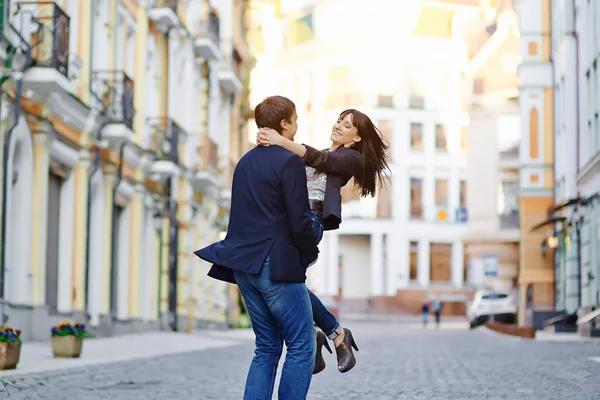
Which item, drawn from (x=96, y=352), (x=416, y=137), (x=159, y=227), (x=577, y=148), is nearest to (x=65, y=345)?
(x=96, y=352)

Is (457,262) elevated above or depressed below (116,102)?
below

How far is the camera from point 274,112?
629 centimetres

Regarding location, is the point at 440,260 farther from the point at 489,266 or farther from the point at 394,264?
the point at 489,266

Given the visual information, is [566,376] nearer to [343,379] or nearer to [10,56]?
[343,379]

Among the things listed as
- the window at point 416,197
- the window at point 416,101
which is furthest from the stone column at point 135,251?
the window at point 416,101

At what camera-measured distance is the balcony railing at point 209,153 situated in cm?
3703

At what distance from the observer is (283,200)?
6.23 metres

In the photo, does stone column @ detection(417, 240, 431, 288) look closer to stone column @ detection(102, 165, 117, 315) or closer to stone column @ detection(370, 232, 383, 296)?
stone column @ detection(370, 232, 383, 296)

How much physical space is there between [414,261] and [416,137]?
838cm

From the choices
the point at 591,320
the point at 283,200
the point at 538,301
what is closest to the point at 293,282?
the point at 283,200

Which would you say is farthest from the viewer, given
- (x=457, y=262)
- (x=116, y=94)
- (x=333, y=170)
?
(x=457, y=262)

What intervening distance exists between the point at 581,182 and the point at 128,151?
456 inches

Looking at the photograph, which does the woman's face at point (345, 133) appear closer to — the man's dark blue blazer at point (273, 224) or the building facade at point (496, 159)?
the man's dark blue blazer at point (273, 224)

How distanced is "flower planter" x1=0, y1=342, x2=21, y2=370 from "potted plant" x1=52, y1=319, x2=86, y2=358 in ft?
9.00
